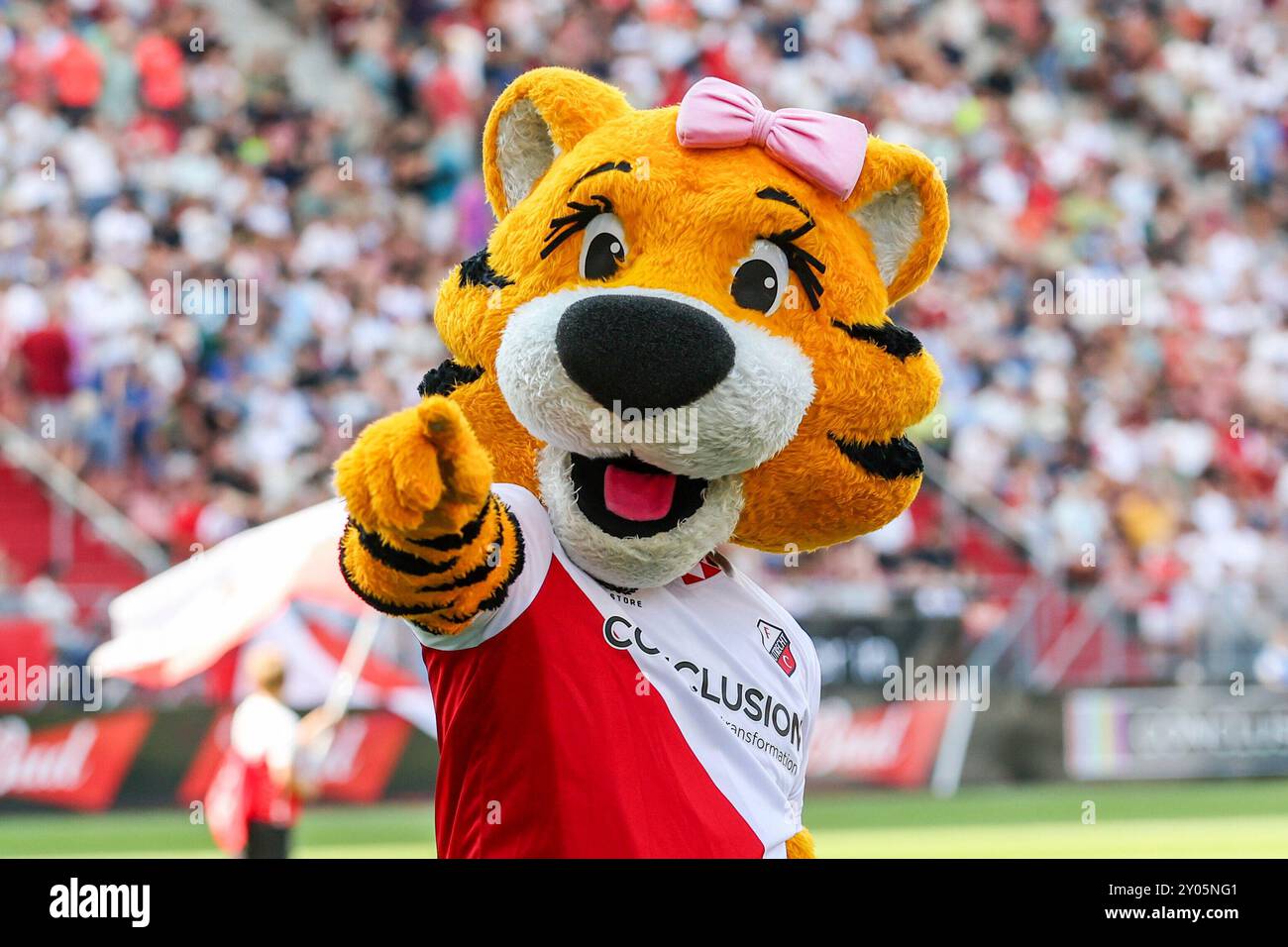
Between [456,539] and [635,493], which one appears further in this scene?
[635,493]

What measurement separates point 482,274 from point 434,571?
0.70 metres

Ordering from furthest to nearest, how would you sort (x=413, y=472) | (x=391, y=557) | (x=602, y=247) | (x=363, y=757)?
(x=363, y=757) → (x=602, y=247) → (x=391, y=557) → (x=413, y=472)

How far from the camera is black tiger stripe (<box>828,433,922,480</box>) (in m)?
2.84

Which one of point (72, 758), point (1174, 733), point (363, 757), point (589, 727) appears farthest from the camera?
point (1174, 733)

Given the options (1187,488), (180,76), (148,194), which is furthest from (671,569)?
(1187,488)

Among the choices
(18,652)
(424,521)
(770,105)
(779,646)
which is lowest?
(18,652)

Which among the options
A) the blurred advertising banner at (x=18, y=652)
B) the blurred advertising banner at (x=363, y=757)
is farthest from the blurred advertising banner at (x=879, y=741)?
the blurred advertising banner at (x=18, y=652)

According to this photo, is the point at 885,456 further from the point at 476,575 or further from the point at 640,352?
the point at 476,575

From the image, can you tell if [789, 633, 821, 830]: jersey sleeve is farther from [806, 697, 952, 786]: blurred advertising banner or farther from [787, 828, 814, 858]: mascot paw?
[806, 697, 952, 786]: blurred advertising banner

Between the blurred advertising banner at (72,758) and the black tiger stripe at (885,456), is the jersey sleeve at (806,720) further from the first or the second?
the blurred advertising banner at (72,758)

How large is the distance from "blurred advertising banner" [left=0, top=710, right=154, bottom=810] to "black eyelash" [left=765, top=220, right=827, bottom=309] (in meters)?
7.66

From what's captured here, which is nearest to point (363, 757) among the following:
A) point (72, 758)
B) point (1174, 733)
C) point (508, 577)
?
point (72, 758)

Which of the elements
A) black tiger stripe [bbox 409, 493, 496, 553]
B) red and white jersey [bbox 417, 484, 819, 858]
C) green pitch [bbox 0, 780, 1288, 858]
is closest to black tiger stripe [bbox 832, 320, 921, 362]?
red and white jersey [bbox 417, 484, 819, 858]

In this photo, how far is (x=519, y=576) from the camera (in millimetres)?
2551
